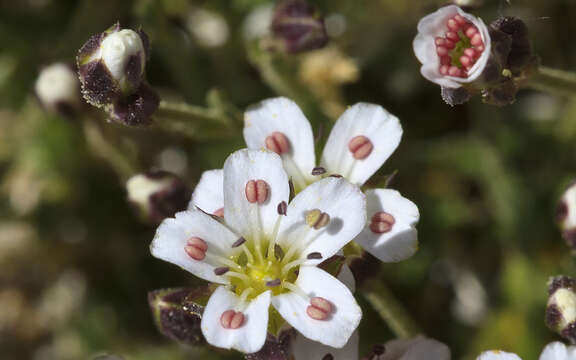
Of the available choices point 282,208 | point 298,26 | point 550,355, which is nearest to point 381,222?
point 282,208

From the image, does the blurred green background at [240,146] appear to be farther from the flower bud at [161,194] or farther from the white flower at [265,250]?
the white flower at [265,250]

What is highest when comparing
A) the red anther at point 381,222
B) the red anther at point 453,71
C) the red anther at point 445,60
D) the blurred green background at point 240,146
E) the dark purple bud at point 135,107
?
the dark purple bud at point 135,107

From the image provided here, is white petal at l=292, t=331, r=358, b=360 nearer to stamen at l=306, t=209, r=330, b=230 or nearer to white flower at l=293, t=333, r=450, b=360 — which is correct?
white flower at l=293, t=333, r=450, b=360

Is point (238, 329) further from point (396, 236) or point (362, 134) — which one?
point (362, 134)

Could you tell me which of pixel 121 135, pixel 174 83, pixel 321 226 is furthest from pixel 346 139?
pixel 174 83

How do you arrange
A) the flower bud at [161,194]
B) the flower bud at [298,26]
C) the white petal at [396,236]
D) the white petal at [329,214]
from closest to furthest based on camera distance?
the white petal at [329,214]
the white petal at [396,236]
the flower bud at [161,194]
the flower bud at [298,26]

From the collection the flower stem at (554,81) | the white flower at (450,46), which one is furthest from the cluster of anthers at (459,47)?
the flower stem at (554,81)
